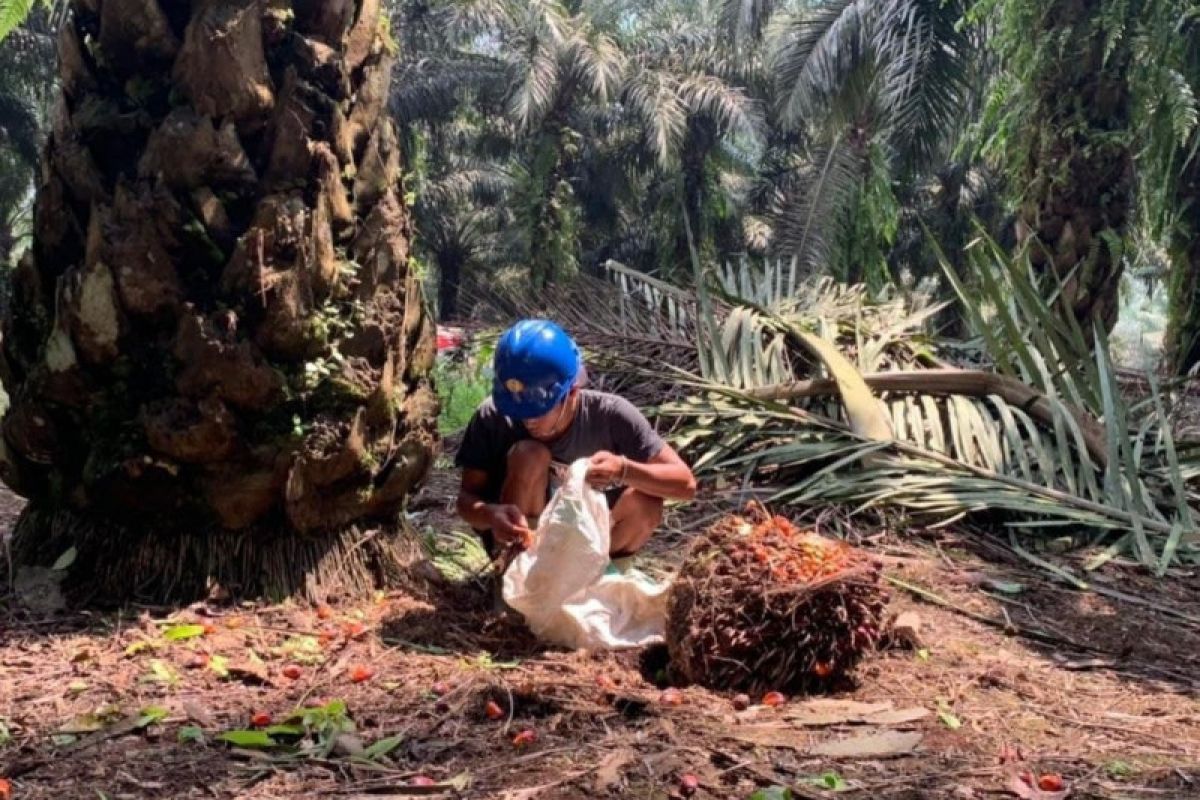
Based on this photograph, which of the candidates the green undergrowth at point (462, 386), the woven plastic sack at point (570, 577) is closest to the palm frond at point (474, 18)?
the green undergrowth at point (462, 386)

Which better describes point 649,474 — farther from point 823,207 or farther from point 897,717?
point 823,207

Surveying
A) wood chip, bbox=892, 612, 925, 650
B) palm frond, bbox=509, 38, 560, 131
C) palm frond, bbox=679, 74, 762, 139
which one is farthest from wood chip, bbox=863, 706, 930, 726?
palm frond, bbox=679, 74, 762, 139

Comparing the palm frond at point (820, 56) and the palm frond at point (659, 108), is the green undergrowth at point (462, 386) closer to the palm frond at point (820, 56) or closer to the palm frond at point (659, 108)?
the palm frond at point (820, 56)

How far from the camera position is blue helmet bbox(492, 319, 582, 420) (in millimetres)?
3096

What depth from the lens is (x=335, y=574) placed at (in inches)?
129

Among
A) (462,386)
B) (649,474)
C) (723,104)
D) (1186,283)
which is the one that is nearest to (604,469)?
(649,474)

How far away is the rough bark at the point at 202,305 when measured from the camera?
9.77 feet

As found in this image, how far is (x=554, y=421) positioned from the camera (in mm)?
3291

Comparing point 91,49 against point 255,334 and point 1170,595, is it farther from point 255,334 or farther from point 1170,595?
point 1170,595

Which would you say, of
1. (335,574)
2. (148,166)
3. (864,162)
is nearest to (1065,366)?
(335,574)

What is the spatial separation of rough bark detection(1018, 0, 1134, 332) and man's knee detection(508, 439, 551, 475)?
19.7 feet

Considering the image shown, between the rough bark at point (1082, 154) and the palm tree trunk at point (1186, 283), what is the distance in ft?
5.40

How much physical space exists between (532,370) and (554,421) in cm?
24

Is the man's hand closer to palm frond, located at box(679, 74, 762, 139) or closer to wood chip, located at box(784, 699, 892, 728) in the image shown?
wood chip, located at box(784, 699, 892, 728)
